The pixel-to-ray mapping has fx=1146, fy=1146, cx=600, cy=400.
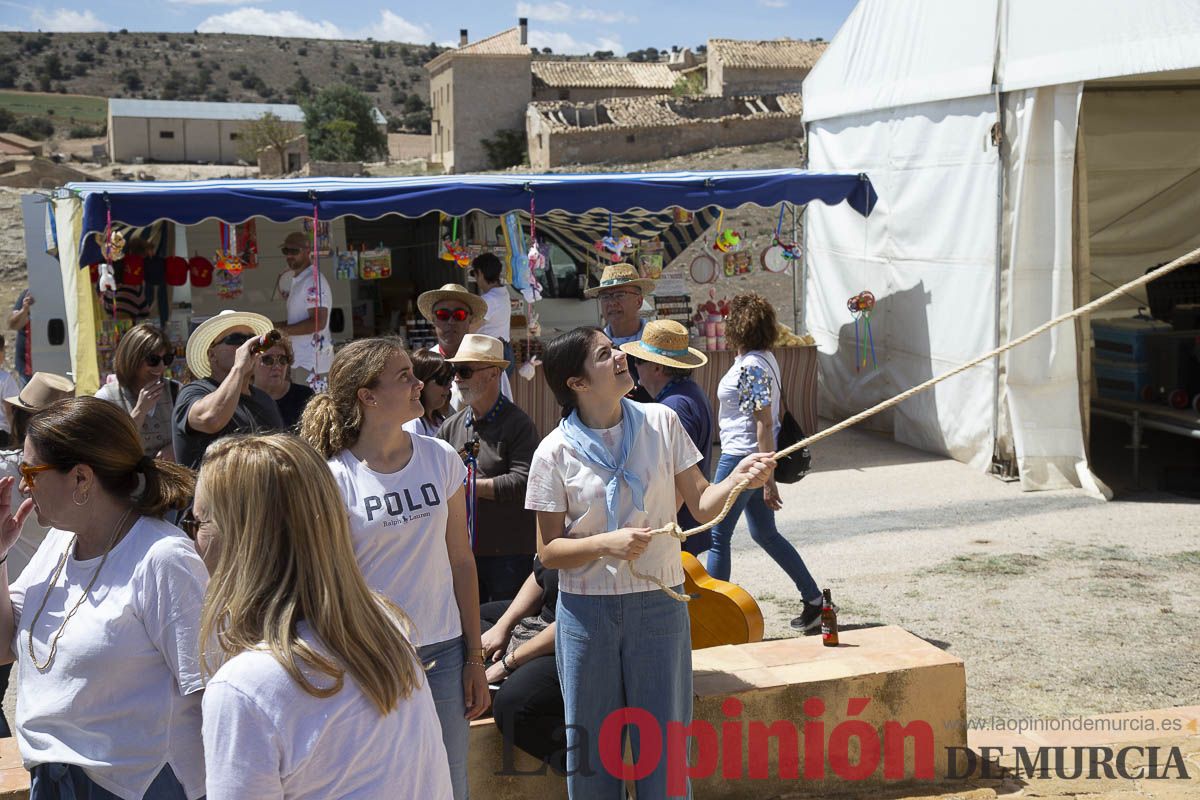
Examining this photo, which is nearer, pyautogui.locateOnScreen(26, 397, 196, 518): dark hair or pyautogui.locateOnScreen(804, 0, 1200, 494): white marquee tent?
pyautogui.locateOnScreen(26, 397, 196, 518): dark hair

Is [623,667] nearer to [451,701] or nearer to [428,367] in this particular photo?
[451,701]

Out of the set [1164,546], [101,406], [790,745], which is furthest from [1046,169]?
[101,406]

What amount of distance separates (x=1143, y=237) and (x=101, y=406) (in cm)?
1085

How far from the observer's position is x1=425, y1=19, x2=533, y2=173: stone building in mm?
48000

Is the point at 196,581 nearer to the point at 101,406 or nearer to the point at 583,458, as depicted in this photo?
the point at 101,406

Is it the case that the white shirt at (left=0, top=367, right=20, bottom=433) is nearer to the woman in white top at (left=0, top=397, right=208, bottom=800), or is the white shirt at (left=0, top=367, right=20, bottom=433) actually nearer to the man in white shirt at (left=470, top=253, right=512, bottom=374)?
the man in white shirt at (left=470, top=253, right=512, bottom=374)

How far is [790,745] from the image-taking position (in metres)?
3.94

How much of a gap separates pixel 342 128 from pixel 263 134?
3.96 metres

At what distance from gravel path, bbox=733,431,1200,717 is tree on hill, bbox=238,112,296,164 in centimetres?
5041

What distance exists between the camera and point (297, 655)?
176cm

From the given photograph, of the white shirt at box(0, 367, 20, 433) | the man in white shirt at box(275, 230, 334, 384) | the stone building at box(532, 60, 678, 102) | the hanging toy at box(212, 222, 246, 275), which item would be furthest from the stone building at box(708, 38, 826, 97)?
the white shirt at box(0, 367, 20, 433)

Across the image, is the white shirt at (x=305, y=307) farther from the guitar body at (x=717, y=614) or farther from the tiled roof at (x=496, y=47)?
the tiled roof at (x=496, y=47)

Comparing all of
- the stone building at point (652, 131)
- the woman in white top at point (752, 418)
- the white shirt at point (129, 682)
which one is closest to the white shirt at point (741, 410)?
the woman in white top at point (752, 418)

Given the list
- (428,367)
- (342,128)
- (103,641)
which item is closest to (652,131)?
(342,128)
